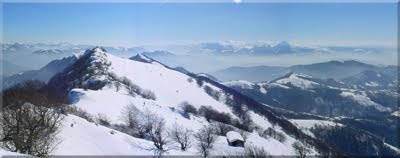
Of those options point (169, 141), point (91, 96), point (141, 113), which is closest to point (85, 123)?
point (169, 141)

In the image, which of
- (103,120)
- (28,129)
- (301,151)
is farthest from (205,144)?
(28,129)

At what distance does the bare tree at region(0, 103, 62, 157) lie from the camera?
3822 cm

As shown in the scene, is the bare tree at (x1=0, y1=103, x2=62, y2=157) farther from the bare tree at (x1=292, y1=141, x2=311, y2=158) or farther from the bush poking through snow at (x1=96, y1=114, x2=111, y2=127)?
the bare tree at (x1=292, y1=141, x2=311, y2=158)

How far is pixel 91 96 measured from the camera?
116625mm

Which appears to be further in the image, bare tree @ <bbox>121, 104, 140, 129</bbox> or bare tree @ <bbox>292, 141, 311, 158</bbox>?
bare tree @ <bbox>121, 104, 140, 129</bbox>

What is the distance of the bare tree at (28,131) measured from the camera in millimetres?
38219

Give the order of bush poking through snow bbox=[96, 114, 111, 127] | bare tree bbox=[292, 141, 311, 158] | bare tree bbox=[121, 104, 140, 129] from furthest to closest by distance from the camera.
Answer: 1. bare tree bbox=[121, 104, 140, 129]
2. bush poking through snow bbox=[96, 114, 111, 127]
3. bare tree bbox=[292, 141, 311, 158]

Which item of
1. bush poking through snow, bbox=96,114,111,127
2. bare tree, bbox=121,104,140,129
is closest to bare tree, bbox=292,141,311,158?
bare tree, bbox=121,104,140,129

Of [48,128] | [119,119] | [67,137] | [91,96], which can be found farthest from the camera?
[91,96]

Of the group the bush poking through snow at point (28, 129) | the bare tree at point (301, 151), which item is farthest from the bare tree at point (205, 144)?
the bush poking through snow at point (28, 129)

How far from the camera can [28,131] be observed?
134ft

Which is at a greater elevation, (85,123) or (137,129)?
(85,123)

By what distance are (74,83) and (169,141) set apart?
111m

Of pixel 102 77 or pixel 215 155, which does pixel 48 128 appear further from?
pixel 102 77
